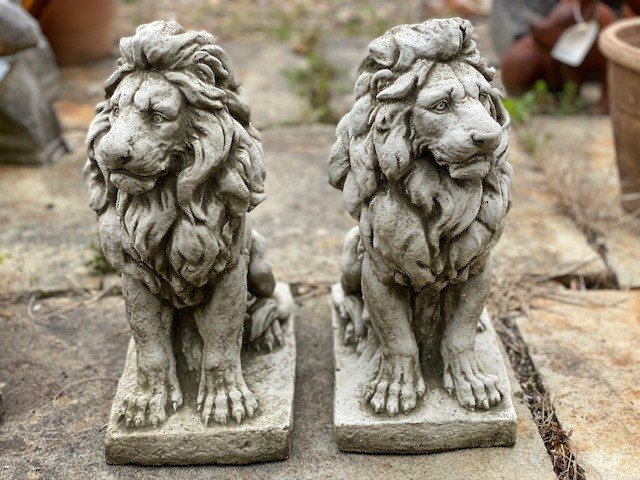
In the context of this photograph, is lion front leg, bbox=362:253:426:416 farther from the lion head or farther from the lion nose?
the lion nose

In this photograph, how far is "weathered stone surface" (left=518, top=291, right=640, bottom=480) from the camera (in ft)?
9.44

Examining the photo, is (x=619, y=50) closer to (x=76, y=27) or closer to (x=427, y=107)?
(x=427, y=107)

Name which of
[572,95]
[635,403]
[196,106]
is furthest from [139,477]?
[572,95]

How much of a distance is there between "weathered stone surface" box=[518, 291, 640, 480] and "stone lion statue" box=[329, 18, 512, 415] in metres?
0.40

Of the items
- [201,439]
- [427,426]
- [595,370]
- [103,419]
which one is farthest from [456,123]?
[103,419]

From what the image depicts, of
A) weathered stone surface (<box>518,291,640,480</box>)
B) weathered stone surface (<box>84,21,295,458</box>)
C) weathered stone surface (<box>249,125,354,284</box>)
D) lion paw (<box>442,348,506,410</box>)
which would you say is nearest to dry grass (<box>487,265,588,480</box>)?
weathered stone surface (<box>518,291,640,480</box>)

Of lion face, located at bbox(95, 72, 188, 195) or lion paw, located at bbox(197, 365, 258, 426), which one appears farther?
lion paw, located at bbox(197, 365, 258, 426)

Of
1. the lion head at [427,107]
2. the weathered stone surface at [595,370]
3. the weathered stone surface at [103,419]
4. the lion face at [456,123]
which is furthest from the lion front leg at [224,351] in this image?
the weathered stone surface at [595,370]

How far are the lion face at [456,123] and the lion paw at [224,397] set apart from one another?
1018 millimetres

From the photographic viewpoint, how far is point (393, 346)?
2.84 metres

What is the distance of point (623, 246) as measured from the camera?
14.1 ft

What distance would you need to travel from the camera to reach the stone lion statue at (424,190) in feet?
7.97

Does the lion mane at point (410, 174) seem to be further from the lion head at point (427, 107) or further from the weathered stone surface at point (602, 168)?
the weathered stone surface at point (602, 168)

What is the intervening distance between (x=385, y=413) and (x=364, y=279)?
0.45 metres
